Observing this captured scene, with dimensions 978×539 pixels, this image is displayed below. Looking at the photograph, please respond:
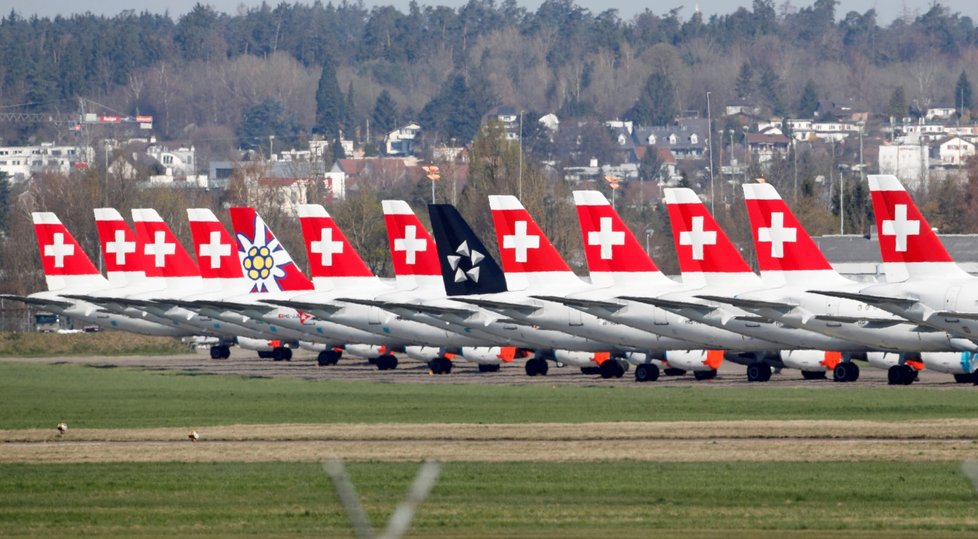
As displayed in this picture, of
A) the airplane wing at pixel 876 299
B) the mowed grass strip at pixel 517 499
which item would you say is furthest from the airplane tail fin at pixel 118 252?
the mowed grass strip at pixel 517 499

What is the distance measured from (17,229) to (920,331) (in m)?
113

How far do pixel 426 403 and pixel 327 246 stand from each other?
2619 cm

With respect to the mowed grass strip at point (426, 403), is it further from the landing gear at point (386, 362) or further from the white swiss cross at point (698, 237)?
the landing gear at point (386, 362)

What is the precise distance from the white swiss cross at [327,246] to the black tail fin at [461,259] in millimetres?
8421

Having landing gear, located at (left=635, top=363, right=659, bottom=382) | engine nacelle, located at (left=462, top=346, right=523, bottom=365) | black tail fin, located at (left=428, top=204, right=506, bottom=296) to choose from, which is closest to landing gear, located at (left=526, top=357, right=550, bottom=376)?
engine nacelle, located at (left=462, top=346, right=523, bottom=365)

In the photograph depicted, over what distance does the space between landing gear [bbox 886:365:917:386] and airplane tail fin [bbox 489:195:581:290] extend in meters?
12.4

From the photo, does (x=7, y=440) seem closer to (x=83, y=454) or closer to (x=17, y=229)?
(x=83, y=454)

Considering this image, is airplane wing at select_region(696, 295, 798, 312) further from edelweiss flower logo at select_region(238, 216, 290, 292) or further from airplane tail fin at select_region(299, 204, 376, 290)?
edelweiss flower logo at select_region(238, 216, 290, 292)

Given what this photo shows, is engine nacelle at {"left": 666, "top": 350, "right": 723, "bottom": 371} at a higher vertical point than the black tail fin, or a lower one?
lower

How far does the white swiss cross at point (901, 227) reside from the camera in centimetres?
5497

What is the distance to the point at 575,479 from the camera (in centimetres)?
3144

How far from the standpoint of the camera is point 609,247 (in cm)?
6612

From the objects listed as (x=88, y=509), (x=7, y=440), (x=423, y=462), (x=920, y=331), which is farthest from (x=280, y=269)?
(x=88, y=509)

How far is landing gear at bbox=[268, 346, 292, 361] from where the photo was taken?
90.1 m
